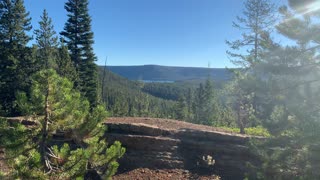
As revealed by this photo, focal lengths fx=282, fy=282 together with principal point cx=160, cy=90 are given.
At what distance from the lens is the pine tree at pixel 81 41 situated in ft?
85.1

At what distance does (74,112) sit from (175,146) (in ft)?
20.0

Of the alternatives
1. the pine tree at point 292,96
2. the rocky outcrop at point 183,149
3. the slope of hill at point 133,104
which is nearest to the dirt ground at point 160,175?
the rocky outcrop at point 183,149

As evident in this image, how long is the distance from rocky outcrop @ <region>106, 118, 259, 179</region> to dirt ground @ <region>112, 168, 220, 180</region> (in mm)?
241

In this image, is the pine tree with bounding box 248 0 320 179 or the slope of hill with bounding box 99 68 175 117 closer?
the pine tree with bounding box 248 0 320 179

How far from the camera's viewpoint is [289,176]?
6516mm

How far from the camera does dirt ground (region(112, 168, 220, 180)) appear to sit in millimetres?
9383

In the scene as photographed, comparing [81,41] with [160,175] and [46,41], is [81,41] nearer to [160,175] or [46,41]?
[46,41]

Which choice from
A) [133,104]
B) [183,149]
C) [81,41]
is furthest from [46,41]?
[133,104]

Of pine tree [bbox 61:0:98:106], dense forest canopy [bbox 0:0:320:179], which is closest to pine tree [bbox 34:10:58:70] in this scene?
pine tree [bbox 61:0:98:106]

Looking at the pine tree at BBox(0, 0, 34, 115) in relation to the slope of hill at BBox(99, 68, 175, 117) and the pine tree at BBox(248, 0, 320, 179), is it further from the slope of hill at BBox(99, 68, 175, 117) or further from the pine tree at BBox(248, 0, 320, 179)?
the pine tree at BBox(248, 0, 320, 179)

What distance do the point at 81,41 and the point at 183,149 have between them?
1896cm

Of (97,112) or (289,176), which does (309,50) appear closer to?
(289,176)

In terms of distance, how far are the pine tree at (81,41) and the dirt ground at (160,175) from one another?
16.9 meters

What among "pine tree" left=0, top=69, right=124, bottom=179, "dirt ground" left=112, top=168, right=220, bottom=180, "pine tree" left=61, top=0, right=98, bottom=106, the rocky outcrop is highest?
"pine tree" left=61, top=0, right=98, bottom=106
